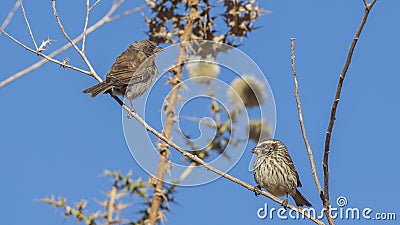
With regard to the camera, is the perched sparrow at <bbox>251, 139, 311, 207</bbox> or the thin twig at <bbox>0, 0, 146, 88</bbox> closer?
the thin twig at <bbox>0, 0, 146, 88</bbox>

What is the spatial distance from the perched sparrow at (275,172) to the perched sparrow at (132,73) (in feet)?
4.19

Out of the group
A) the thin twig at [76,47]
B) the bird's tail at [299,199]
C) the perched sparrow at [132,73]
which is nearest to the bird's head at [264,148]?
the bird's tail at [299,199]

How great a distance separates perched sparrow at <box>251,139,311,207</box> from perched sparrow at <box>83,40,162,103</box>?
1.28 meters

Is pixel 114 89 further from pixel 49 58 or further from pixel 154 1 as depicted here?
pixel 49 58

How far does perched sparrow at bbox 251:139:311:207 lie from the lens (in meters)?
6.64

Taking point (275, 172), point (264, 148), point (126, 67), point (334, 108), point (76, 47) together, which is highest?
point (126, 67)

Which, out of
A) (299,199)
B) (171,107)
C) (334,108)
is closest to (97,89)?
(171,107)

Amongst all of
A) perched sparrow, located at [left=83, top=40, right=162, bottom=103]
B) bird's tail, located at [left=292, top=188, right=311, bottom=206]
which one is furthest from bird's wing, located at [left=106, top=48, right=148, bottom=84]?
bird's tail, located at [left=292, top=188, right=311, bottom=206]

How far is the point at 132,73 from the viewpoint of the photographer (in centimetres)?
651

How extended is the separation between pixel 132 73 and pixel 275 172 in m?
1.64

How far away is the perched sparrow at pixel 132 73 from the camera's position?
6102 millimetres

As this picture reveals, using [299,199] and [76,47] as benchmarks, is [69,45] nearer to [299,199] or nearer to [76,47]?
[76,47]

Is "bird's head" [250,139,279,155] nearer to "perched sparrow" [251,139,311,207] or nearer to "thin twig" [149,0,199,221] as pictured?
"perched sparrow" [251,139,311,207]

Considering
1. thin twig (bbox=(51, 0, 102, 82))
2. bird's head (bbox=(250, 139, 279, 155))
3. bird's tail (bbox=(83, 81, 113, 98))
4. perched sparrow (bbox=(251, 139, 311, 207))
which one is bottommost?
thin twig (bbox=(51, 0, 102, 82))
